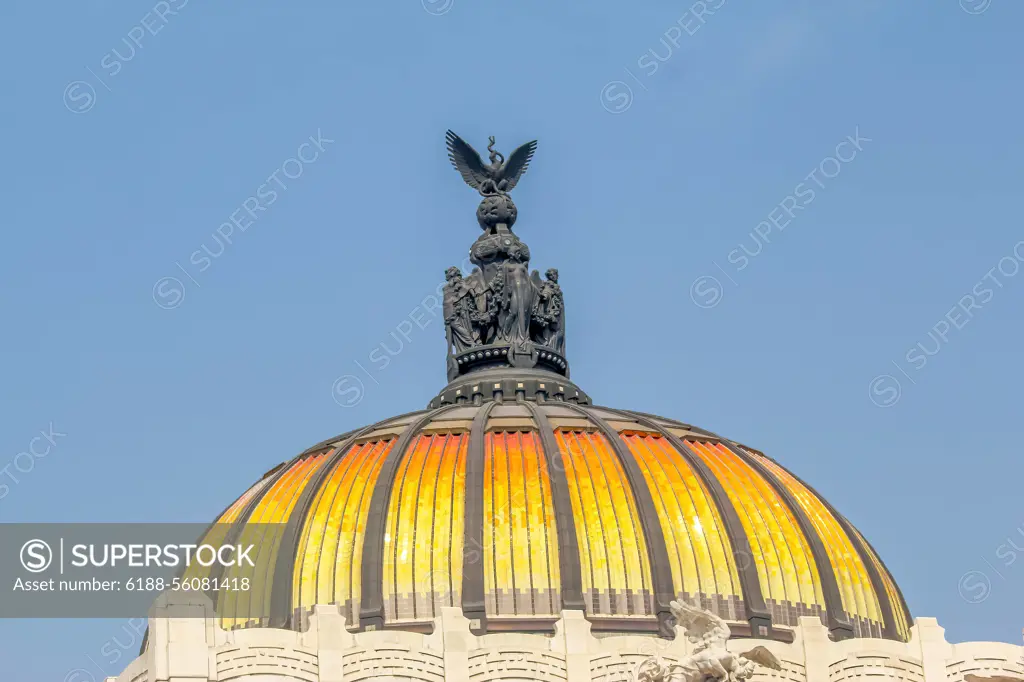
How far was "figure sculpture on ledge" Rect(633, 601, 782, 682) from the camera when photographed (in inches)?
2803

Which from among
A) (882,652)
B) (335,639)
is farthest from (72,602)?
(882,652)

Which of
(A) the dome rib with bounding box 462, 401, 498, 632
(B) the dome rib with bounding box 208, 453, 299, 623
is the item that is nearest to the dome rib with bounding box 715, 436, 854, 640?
(A) the dome rib with bounding box 462, 401, 498, 632

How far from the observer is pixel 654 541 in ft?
252

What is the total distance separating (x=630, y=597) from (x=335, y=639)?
8238 mm

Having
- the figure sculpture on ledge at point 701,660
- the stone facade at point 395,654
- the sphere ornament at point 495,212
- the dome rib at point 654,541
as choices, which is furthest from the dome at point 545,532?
the sphere ornament at point 495,212

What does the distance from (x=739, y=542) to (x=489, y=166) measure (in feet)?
57.9

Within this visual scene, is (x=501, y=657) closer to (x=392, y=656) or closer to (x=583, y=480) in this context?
(x=392, y=656)

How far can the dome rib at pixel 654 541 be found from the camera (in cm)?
7569

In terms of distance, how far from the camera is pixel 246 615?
7806cm

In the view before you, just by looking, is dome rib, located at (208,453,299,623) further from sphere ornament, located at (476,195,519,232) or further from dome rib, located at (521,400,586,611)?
sphere ornament, located at (476,195,519,232)

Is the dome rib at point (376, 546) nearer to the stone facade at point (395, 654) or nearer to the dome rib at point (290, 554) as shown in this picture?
the dome rib at point (290, 554)

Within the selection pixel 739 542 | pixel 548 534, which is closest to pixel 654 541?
pixel 739 542

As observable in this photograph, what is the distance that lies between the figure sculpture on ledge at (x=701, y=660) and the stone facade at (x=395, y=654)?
1.39 ft

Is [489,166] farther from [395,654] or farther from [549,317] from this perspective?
[395,654]
